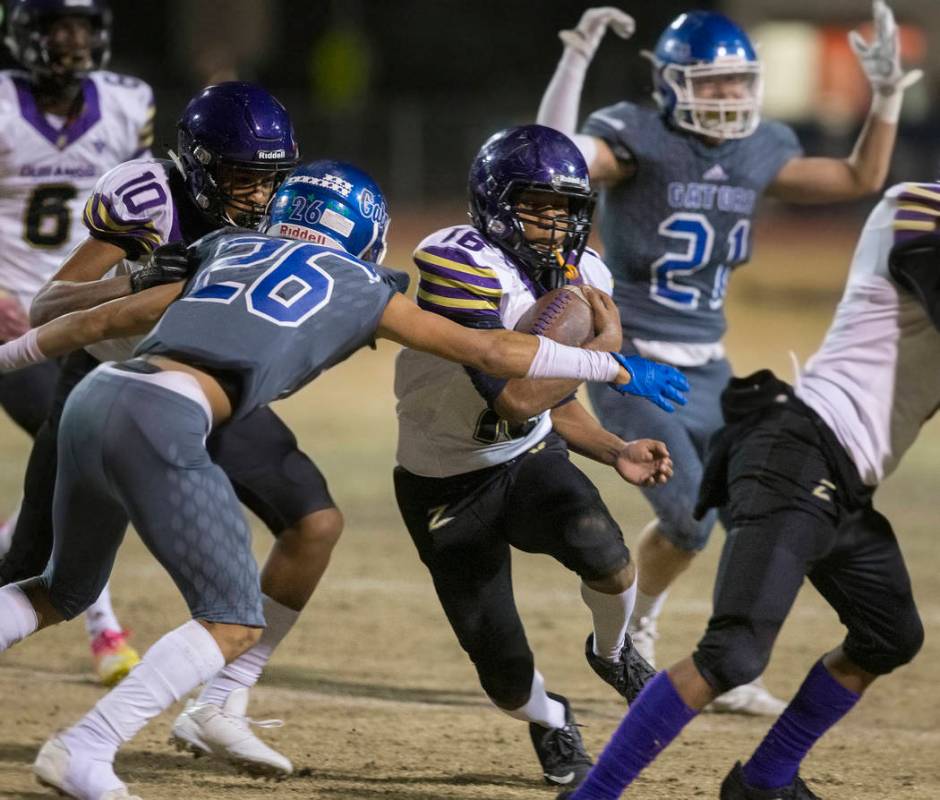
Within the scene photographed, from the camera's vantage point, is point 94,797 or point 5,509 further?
point 5,509

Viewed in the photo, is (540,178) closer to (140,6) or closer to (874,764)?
(874,764)

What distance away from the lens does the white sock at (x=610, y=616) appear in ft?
14.3

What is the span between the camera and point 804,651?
618 centimetres

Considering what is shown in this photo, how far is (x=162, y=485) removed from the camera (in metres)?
3.59

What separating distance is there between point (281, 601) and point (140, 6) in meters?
24.1

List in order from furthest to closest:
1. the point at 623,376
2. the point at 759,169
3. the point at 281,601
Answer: the point at 759,169, the point at 281,601, the point at 623,376

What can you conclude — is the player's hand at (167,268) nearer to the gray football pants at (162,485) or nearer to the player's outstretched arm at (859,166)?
the gray football pants at (162,485)

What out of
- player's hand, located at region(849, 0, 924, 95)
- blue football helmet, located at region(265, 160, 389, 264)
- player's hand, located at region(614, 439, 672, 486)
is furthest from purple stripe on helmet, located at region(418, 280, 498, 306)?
player's hand, located at region(849, 0, 924, 95)

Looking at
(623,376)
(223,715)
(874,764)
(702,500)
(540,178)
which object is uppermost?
(540,178)

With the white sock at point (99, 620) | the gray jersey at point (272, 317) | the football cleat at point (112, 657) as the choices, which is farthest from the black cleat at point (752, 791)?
the white sock at point (99, 620)

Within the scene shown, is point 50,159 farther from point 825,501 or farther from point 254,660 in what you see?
point 825,501

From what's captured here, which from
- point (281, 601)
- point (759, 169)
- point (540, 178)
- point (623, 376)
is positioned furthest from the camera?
point (759, 169)

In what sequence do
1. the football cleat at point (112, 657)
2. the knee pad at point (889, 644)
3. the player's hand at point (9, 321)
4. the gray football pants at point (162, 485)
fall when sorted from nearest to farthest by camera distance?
1. the gray football pants at point (162, 485)
2. the knee pad at point (889, 644)
3. the player's hand at point (9, 321)
4. the football cleat at point (112, 657)

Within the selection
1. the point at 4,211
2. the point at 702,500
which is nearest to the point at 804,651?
the point at 702,500
